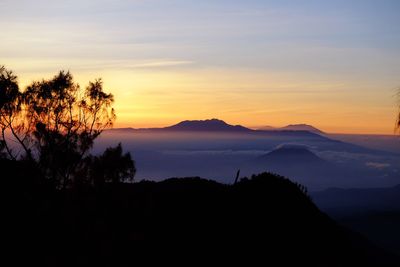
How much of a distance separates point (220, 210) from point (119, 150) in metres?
24.1

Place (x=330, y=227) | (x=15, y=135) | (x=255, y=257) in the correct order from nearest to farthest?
1. (x=255, y=257)
2. (x=330, y=227)
3. (x=15, y=135)

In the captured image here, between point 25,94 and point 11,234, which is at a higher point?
point 25,94

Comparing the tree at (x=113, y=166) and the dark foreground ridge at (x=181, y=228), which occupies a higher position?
the tree at (x=113, y=166)

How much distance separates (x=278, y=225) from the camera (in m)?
28.5

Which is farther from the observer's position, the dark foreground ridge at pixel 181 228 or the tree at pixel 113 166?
the tree at pixel 113 166

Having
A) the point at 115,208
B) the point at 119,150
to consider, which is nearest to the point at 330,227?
the point at 115,208

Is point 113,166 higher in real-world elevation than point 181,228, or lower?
higher

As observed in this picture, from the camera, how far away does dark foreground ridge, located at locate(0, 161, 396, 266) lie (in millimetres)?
24016

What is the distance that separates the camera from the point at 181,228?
2722 centimetres

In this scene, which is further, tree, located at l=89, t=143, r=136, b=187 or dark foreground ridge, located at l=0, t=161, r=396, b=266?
tree, located at l=89, t=143, r=136, b=187

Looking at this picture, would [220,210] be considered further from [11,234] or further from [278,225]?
[11,234]

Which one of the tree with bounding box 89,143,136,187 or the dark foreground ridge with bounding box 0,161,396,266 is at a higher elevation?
the tree with bounding box 89,143,136,187

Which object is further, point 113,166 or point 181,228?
point 113,166

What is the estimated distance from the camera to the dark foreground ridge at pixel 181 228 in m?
24.0
